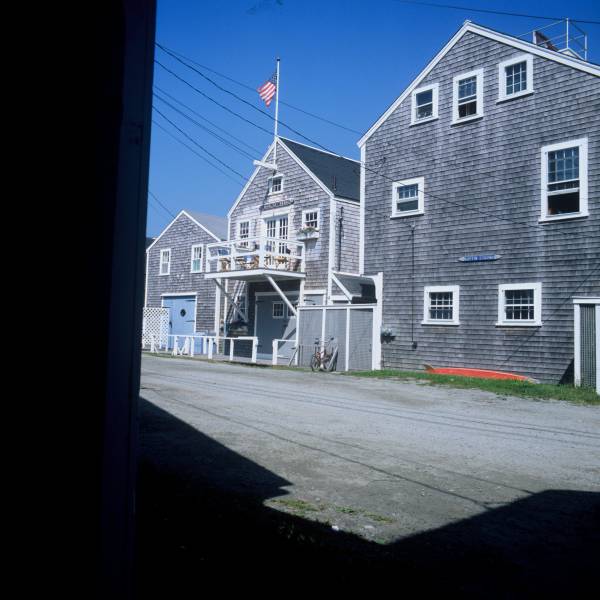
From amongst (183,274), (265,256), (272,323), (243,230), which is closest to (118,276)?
(265,256)

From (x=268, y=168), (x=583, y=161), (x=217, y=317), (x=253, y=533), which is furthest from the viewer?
(x=217, y=317)

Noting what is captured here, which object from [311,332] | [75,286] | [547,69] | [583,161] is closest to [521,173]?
[583,161]

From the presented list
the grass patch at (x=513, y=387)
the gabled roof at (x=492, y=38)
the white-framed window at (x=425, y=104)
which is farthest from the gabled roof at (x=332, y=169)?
the grass patch at (x=513, y=387)

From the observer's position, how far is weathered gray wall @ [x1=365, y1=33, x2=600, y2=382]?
51.4 ft

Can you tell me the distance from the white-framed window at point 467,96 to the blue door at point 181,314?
16529 mm

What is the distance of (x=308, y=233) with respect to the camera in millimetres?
22969

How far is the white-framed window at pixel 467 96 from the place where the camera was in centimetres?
1802

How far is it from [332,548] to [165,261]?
30466 millimetres

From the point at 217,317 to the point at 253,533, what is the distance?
2368cm

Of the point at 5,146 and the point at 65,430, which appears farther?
the point at 65,430

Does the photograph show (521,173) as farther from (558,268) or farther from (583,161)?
(558,268)

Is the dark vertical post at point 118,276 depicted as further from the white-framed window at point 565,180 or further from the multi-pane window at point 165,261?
the multi-pane window at point 165,261

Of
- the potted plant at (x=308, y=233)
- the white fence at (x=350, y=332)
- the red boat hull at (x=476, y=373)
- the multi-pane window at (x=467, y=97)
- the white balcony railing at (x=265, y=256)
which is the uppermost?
the multi-pane window at (x=467, y=97)

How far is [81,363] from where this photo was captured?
1729 millimetres
